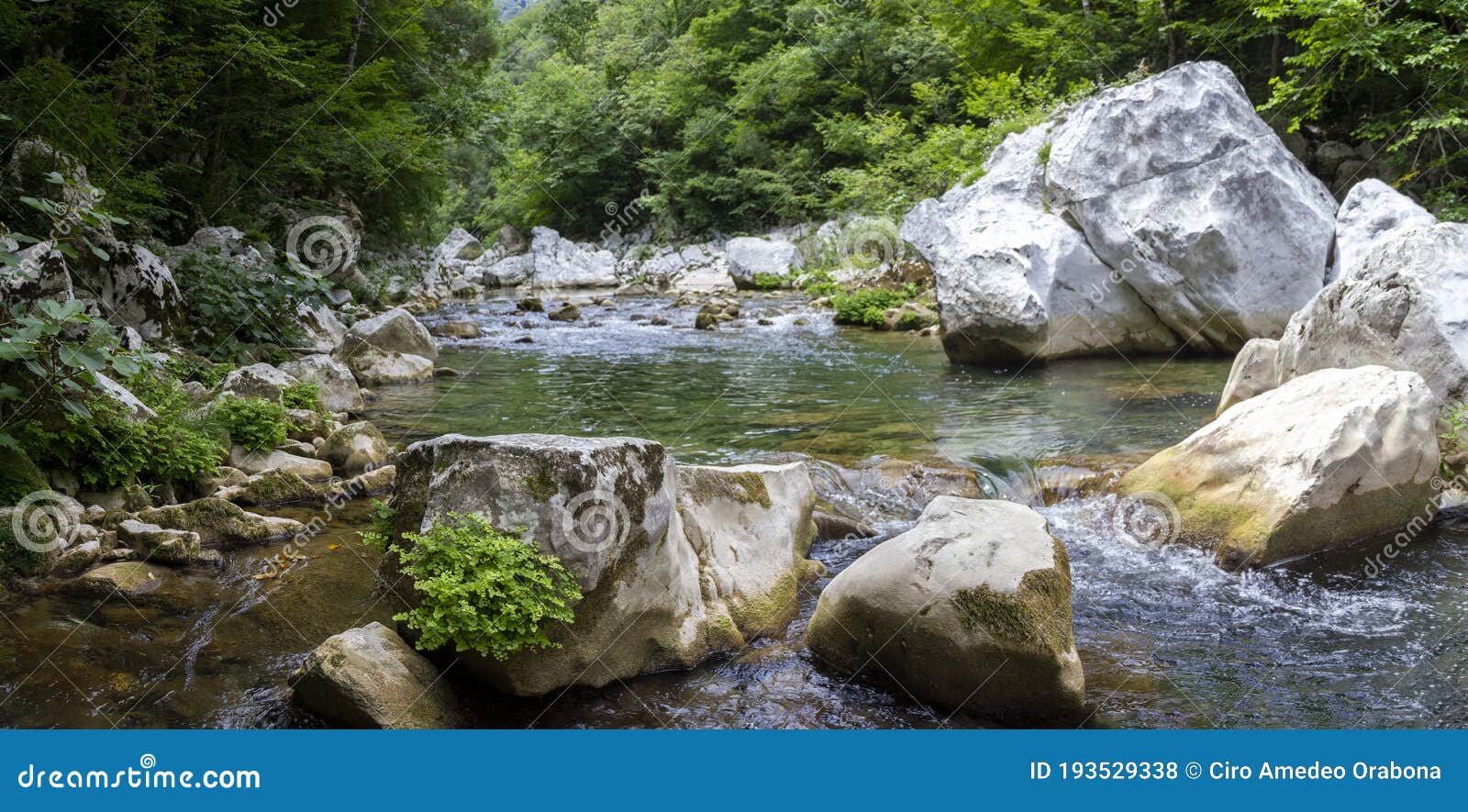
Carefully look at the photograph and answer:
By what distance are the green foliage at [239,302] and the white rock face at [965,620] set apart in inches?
377

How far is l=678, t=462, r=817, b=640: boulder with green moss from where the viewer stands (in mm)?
5320

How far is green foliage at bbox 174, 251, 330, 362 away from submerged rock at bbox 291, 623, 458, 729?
336 inches

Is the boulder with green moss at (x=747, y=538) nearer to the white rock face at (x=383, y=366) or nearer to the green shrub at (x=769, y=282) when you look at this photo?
the white rock face at (x=383, y=366)

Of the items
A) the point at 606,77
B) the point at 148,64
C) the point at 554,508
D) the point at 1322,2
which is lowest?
the point at 554,508

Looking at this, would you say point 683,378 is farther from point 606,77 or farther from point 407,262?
point 606,77

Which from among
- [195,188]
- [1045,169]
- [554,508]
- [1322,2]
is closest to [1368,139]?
[1322,2]

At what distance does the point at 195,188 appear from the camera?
1605 cm

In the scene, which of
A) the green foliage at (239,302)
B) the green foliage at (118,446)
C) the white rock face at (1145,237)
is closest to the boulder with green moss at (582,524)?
the green foliage at (118,446)

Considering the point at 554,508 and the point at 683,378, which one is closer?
the point at 554,508

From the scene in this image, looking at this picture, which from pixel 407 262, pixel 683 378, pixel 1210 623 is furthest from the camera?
pixel 407 262

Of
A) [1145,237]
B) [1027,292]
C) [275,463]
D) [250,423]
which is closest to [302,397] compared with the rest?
[250,423]

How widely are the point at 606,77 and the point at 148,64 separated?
3377cm

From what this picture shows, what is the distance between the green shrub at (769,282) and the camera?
28625 mm

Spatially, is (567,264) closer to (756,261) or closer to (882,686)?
(756,261)
